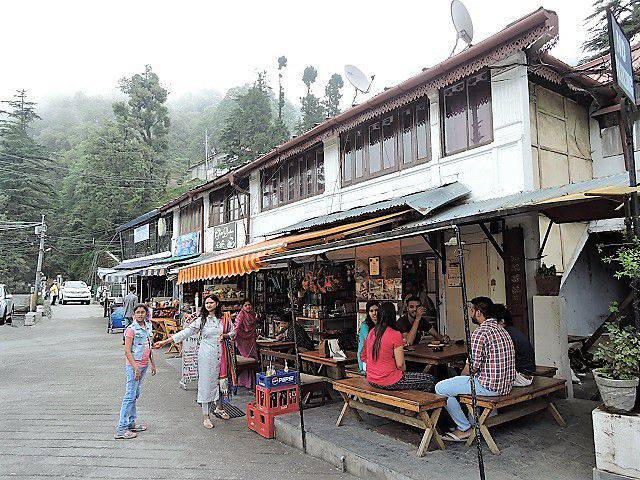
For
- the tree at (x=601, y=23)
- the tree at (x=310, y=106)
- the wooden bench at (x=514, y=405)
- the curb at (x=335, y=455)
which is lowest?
the curb at (x=335, y=455)

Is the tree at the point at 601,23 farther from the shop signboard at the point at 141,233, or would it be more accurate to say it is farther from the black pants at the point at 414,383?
the shop signboard at the point at 141,233

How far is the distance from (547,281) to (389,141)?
4.65m

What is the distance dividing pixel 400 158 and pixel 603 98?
14.0 feet

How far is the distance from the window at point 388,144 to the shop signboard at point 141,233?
1925 centimetres

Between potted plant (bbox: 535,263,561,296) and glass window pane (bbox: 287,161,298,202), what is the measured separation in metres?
8.00

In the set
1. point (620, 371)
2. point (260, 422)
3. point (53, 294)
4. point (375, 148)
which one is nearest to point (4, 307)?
point (53, 294)

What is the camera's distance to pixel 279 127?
38531 millimetres

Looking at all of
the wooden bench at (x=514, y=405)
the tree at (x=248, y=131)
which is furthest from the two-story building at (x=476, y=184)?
the tree at (x=248, y=131)

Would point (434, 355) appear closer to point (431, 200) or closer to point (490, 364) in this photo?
point (490, 364)

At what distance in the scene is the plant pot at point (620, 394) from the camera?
12.2ft

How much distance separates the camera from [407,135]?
31.9 ft

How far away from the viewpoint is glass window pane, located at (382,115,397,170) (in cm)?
1003

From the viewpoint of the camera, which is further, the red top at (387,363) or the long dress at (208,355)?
the long dress at (208,355)

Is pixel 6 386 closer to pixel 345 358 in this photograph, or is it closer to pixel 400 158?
pixel 345 358
